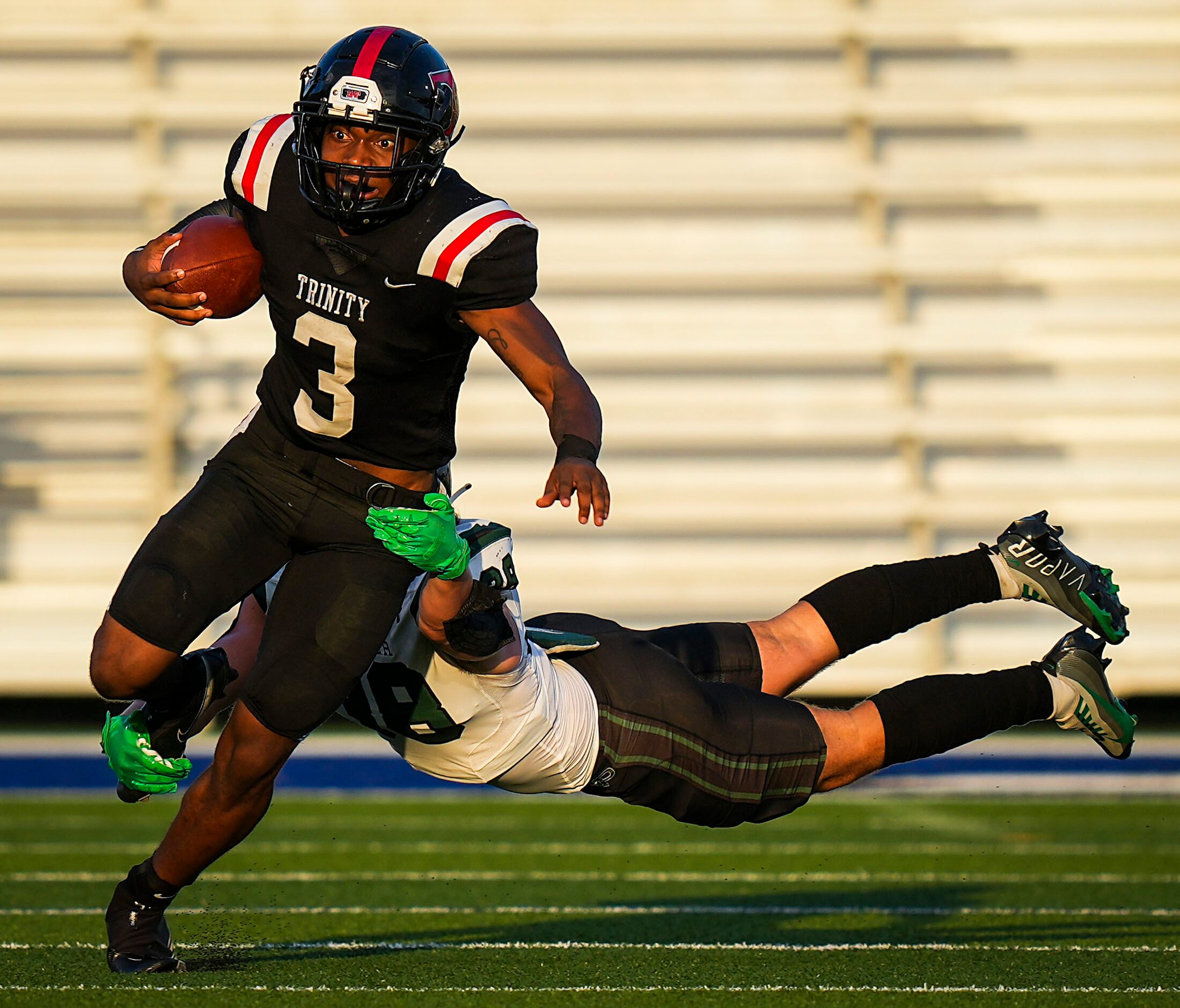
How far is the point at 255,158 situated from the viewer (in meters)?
3.17

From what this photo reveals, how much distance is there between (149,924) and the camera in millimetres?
2982

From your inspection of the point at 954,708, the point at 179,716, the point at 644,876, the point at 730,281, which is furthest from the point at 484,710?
the point at 730,281

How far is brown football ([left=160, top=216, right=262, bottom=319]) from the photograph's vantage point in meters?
3.05

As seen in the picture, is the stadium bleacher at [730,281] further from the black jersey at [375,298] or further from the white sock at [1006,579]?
the black jersey at [375,298]

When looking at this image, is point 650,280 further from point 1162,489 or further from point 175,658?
point 175,658

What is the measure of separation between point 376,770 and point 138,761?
13.2ft

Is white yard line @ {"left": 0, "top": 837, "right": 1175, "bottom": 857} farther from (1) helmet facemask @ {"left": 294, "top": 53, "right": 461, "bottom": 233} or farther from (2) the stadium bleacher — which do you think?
(2) the stadium bleacher

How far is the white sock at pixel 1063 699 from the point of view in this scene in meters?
3.23

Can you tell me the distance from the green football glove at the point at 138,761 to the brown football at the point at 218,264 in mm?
776

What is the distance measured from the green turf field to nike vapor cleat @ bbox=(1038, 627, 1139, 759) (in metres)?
0.42

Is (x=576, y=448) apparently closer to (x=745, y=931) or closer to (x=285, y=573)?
(x=285, y=573)

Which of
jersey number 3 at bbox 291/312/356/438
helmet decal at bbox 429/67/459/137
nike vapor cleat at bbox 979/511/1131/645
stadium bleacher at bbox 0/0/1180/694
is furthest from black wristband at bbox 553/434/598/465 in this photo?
stadium bleacher at bbox 0/0/1180/694

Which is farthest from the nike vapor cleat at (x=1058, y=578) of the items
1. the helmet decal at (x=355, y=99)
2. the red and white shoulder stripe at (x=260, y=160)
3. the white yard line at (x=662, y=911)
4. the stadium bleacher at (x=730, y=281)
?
the stadium bleacher at (x=730, y=281)

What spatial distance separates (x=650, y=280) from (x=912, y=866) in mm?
4416
